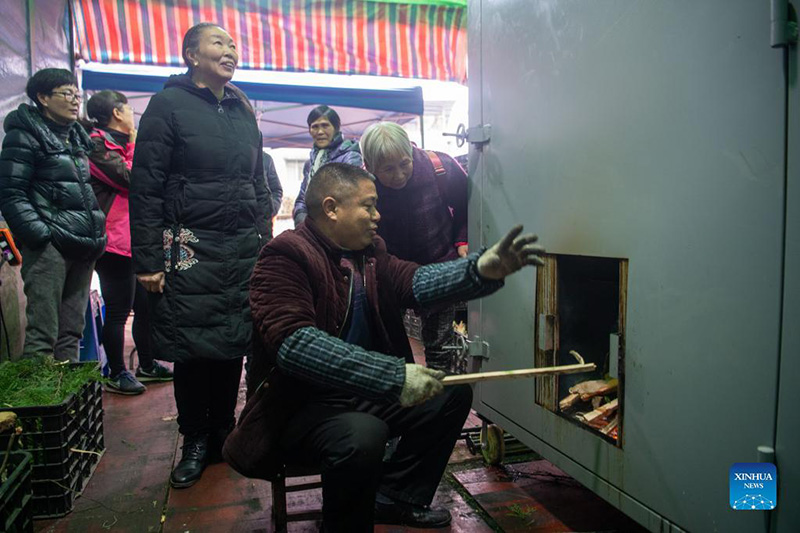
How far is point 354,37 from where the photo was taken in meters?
6.00

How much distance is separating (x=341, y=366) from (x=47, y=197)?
85.8 inches

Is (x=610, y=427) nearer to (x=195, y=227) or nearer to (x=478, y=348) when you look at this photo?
(x=478, y=348)

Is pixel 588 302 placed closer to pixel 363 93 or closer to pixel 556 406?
pixel 556 406

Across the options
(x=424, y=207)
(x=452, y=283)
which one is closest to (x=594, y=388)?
(x=452, y=283)

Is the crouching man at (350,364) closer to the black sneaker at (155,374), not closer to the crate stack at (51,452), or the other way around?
the crate stack at (51,452)

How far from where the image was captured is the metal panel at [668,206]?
125 cm

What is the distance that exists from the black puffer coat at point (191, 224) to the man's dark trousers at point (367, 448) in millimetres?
846

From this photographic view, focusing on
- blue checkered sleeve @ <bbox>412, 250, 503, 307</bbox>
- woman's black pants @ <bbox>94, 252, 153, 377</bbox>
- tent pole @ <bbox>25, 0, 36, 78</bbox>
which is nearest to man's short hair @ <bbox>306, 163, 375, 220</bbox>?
blue checkered sleeve @ <bbox>412, 250, 503, 307</bbox>

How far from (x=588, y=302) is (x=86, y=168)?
2.68 m

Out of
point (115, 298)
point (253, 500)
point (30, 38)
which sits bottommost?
point (253, 500)

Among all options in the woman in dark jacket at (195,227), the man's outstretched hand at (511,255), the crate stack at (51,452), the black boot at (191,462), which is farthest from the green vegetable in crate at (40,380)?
the man's outstretched hand at (511,255)

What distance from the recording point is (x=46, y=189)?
9.02ft

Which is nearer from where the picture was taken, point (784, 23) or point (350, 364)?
point (784, 23)

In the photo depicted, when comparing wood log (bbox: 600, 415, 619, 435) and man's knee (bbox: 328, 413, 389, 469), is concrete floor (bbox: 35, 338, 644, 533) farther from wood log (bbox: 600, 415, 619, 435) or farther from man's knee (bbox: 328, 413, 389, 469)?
man's knee (bbox: 328, 413, 389, 469)
